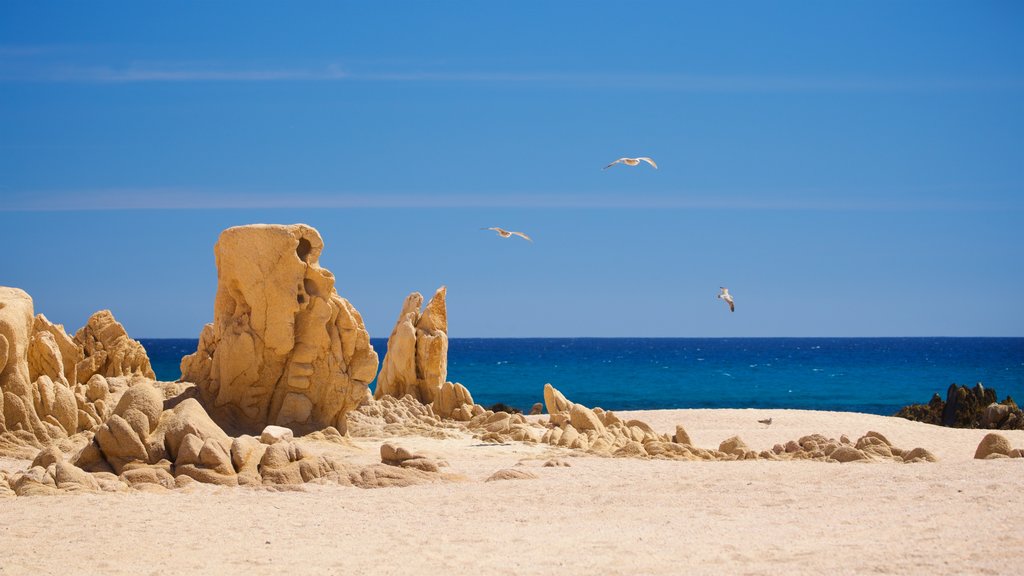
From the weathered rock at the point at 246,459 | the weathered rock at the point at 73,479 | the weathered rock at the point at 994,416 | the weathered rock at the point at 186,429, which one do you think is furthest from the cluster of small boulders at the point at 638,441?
the weathered rock at the point at 994,416

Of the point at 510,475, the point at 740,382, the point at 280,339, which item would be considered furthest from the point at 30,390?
the point at 740,382

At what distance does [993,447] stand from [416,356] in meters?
12.4

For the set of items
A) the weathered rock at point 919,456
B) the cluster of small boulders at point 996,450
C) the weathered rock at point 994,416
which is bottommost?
the weathered rock at point 919,456

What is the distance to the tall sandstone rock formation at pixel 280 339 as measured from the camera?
57.9ft

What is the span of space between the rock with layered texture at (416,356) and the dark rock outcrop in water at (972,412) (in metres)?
13.9

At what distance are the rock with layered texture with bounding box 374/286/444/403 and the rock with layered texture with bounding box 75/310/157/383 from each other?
17.1 feet

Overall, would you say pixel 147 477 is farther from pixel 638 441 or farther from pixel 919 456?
pixel 919 456

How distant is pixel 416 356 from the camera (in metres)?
24.2

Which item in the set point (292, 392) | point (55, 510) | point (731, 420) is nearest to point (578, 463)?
point (292, 392)

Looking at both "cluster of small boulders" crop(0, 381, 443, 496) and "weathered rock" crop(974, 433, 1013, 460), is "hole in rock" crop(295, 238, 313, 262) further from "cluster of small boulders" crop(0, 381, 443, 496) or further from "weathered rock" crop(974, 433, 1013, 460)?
"weathered rock" crop(974, 433, 1013, 460)

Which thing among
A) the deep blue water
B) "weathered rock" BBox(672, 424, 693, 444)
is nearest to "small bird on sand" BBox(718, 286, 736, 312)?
"weathered rock" BBox(672, 424, 693, 444)

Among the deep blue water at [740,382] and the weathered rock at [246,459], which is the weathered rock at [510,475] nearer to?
the weathered rock at [246,459]

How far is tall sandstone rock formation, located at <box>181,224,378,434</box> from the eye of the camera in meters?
17.7

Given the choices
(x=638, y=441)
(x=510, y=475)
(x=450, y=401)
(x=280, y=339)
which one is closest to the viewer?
(x=510, y=475)
